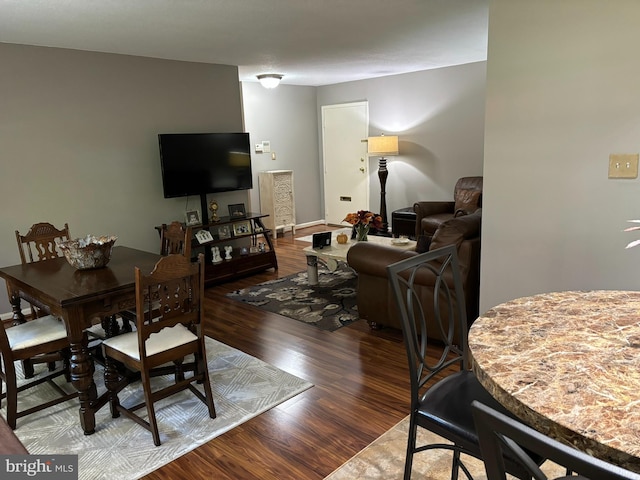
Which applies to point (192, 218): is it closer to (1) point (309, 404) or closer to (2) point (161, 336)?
(2) point (161, 336)

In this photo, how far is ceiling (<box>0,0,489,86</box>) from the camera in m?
3.13

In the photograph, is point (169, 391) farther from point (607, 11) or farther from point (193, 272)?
point (607, 11)

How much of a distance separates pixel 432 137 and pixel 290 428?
17.7 feet

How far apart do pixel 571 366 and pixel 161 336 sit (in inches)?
81.1

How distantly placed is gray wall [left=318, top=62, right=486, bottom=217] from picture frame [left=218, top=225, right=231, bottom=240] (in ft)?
10.1

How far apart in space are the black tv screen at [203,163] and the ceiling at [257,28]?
85 centimetres

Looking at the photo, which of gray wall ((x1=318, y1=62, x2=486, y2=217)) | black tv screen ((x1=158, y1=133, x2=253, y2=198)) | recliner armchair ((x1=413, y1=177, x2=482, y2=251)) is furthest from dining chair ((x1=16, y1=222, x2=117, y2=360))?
gray wall ((x1=318, y1=62, x2=486, y2=217))

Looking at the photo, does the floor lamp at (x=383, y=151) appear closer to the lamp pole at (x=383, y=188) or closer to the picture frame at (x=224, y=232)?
the lamp pole at (x=383, y=188)

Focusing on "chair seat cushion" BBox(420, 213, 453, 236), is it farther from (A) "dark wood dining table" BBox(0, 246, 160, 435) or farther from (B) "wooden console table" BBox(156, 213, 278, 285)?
(A) "dark wood dining table" BBox(0, 246, 160, 435)

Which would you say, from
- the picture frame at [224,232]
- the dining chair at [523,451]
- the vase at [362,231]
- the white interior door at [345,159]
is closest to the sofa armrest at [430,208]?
the vase at [362,231]

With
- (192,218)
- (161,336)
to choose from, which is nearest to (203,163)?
(192,218)

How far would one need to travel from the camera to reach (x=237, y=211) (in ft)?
18.8

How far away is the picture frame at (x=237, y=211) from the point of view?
565 cm

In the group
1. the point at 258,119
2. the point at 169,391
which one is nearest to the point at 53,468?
the point at 169,391
